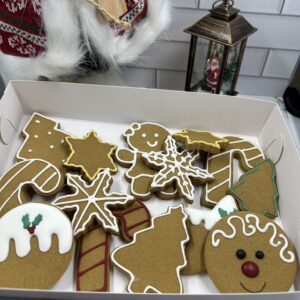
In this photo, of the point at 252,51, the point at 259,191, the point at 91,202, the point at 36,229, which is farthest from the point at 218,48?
the point at 36,229

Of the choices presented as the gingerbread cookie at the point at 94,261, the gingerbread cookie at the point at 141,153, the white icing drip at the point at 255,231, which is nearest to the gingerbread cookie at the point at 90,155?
the gingerbread cookie at the point at 141,153

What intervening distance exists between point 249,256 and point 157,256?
0.16 metres

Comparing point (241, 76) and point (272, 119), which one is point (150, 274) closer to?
point (272, 119)

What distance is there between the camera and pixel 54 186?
70cm

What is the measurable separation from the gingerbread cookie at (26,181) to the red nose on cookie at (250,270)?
39 centimetres

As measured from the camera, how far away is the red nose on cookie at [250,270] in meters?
0.58

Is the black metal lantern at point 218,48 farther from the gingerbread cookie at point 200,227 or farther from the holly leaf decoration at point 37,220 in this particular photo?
the holly leaf decoration at point 37,220

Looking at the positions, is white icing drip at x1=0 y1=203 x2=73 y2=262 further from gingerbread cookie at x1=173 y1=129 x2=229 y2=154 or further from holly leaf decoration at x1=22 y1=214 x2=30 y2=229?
gingerbread cookie at x1=173 y1=129 x2=229 y2=154

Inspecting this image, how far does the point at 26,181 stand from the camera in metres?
0.70

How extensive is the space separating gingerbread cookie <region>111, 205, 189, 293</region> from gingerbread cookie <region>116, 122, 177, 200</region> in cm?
8

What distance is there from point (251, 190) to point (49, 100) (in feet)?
1.69

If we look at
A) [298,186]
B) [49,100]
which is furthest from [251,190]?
[49,100]

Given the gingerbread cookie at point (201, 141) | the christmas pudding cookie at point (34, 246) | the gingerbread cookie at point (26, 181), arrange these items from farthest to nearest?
the gingerbread cookie at point (201, 141) → the gingerbread cookie at point (26, 181) → the christmas pudding cookie at point (34, 246)

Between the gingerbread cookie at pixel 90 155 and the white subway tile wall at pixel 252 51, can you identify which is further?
the white subway tile wall at pixel 252 51
